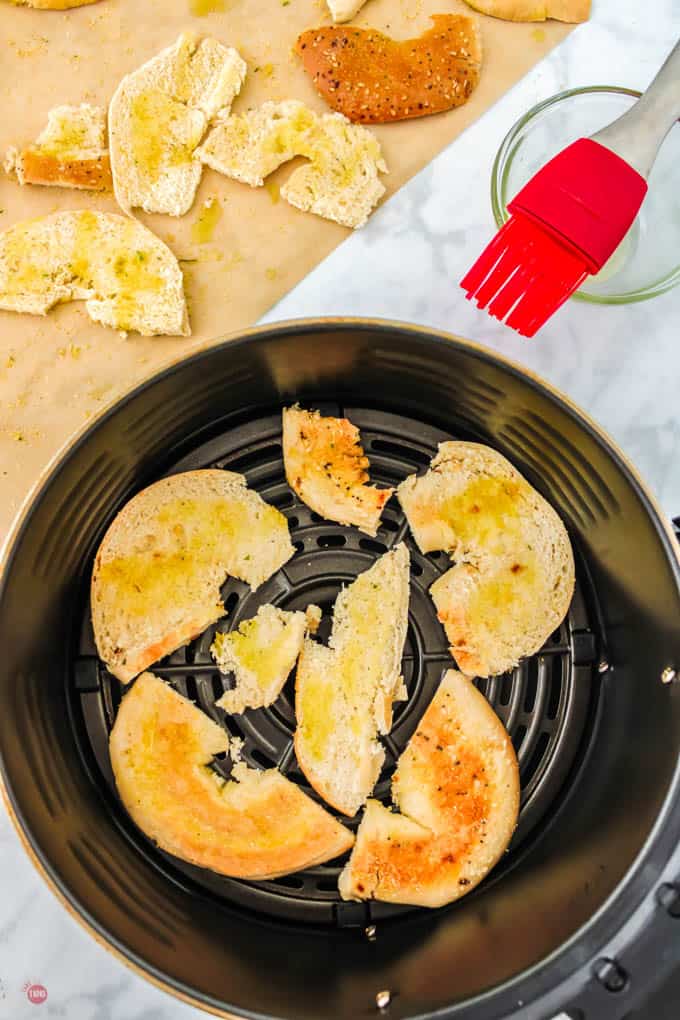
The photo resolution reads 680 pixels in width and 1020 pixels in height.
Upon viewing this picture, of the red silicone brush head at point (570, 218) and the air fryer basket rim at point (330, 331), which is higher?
the red silicone brush head at point (570, 218)

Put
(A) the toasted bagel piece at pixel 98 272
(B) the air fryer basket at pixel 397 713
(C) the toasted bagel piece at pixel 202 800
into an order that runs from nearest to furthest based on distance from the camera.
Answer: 1. (B) the air fryer basket at pixel 397 713
2. (C) the toasted bagel piece at pixel 202 800
3. (A) the toasted bagel piece at pixel 98 272

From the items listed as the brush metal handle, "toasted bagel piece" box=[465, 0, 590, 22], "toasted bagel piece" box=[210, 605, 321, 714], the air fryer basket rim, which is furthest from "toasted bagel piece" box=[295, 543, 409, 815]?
"toasted bagel piece" box=[465, 0, 590, 22]

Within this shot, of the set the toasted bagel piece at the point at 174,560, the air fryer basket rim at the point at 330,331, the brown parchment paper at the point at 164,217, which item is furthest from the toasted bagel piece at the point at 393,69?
the toasted bagel piece at the point at 174,560

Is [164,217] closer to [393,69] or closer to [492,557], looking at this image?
[393,69]

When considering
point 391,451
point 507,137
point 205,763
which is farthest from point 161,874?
point 507,137

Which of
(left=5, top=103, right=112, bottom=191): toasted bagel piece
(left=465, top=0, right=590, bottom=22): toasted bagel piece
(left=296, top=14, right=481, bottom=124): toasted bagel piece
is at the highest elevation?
(left=465, top=0, right=590, bottom=22): toasted bagel piece

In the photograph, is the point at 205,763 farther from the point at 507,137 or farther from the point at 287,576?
the point at 507,137

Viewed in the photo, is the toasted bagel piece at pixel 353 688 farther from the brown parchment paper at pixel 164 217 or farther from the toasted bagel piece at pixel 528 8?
the toasted bagel piece at pixel 528 8

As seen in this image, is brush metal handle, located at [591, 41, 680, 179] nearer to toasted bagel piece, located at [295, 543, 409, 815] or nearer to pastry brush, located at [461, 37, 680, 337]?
pastry brush, located at [461, 37, 680, 337]
